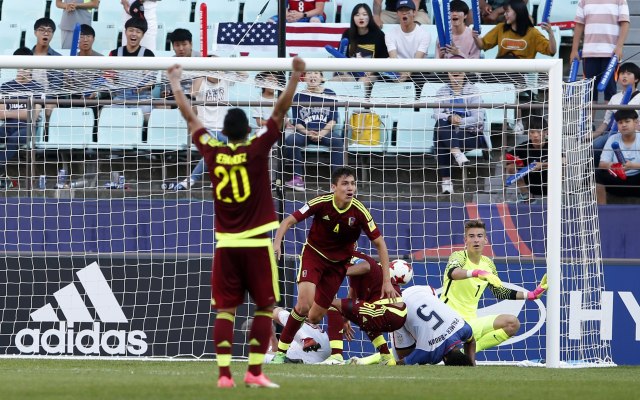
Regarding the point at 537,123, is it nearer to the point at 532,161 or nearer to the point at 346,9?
Result: the point at 532,161

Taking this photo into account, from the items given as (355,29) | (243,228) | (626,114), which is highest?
(355,29)

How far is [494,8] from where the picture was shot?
1819 cm

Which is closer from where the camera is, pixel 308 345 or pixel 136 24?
pixel 308 345

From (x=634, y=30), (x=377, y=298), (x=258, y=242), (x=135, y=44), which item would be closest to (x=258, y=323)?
(x=258, y=242)

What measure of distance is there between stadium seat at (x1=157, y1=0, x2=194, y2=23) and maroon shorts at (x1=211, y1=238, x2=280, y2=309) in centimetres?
1084

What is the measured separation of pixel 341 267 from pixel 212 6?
734 centimetres

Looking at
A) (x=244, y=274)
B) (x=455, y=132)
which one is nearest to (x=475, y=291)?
(x=455, y=132)

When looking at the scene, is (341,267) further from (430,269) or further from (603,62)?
(603,62)

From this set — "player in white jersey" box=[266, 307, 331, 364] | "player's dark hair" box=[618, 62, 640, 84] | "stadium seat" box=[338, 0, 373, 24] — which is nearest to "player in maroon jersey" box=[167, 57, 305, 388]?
"player in white jersey" box=[266, 307, 331, 364]

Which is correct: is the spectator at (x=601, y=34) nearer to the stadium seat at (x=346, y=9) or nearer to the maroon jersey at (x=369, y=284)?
the stadium seat at (x=346, y=9)

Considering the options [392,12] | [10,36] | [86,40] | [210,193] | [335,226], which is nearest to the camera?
[335,226]

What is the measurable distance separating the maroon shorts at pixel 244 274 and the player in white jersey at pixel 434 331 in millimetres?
3753

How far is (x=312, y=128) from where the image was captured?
46.4ft

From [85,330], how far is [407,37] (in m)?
6.13
